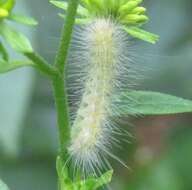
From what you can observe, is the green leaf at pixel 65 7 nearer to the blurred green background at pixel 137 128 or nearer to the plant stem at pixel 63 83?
the plant stem at pixel 63 83

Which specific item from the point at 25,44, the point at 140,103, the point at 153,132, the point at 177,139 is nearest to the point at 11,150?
the point at 140,103

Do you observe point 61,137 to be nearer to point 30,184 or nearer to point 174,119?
point 30,184

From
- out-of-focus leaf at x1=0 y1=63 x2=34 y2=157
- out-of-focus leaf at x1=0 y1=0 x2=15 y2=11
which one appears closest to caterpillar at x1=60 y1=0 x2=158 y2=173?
out-of-focus leaf at x1=0 y1=0 x2=15 y2=11

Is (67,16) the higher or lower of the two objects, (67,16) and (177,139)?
the higher

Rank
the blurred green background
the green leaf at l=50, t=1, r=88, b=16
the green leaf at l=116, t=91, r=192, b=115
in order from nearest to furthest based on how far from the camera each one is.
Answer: the green leaf at l=50, t=1, r=88, b=16, the green leaf at l=116, t=91, r=192, b=115, the blurred green background

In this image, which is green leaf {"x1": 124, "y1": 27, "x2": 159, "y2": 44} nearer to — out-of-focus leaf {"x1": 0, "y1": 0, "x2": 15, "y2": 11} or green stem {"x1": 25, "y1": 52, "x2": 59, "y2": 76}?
green stem {"x1": 25, "y1": 52, "x2": 59, "y2": 76}

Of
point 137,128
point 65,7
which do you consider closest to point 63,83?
point 65,7

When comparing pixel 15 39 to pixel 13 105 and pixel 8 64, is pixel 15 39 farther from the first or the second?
pixel 13 105
